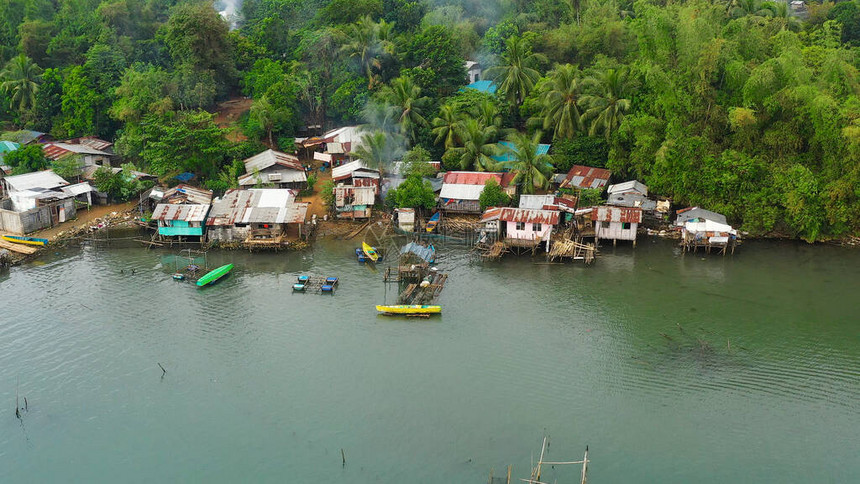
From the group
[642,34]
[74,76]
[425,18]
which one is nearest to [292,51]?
[425,18]

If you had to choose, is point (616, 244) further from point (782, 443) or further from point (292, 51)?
point (292, 51)

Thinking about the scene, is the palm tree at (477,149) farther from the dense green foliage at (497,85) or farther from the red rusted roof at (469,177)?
the red rusted roof at (469,177)

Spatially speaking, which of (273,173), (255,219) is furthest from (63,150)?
(255,219)

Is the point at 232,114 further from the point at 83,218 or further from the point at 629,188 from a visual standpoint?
the point at 629,188

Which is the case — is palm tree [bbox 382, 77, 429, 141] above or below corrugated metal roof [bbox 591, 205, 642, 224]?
above

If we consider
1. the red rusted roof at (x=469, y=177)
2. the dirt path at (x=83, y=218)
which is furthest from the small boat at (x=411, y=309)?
the dirt path at (x=83, y=218)

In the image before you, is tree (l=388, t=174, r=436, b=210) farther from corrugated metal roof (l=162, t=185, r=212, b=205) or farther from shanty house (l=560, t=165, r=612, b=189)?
corrugated metal roof (l=162, t=185, r=212, b=205)

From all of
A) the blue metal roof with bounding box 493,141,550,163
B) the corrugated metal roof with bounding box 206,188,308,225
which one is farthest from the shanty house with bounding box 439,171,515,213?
the corrugated metal roof with bounding box 206,188,308,225
